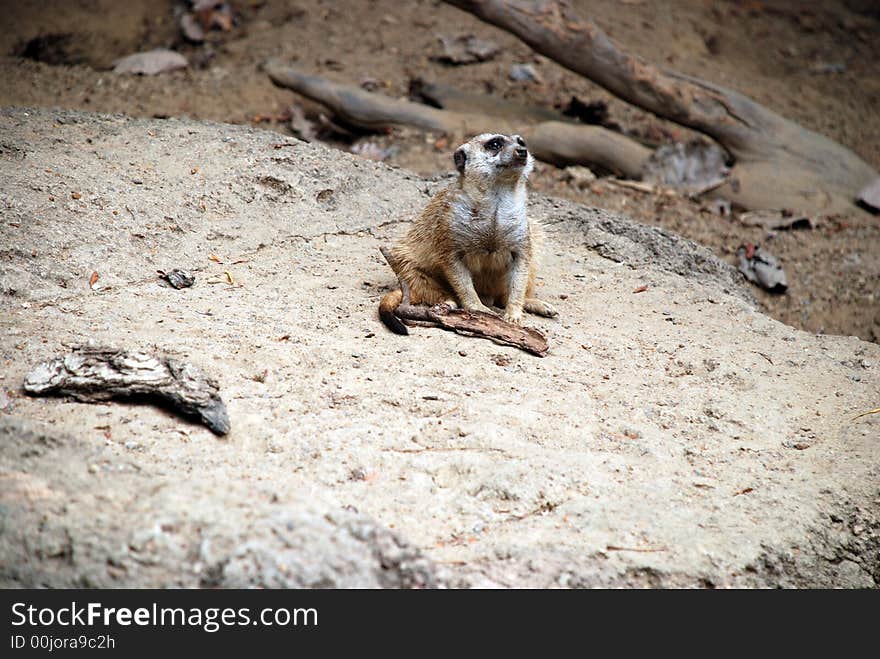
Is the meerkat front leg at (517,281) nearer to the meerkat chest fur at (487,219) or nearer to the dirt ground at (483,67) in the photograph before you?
the meerkat chest fur at (487,219)

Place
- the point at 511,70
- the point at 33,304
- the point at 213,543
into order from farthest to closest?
the point at 511,70
the point at 33,304
the point at 213,543

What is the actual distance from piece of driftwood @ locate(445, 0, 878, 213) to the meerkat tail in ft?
10.9

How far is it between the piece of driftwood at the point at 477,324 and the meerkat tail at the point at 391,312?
0.10 feet

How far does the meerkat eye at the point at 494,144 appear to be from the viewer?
3736 mm

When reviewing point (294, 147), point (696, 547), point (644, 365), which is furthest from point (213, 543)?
point (294, 147)

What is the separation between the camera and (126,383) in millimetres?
2580

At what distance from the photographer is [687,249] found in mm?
4926

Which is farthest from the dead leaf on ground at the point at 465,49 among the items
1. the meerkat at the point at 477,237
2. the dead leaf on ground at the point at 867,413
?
the dead leaf on ground at the point at 867,413

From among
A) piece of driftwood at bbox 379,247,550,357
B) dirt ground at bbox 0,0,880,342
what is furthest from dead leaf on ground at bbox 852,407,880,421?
dirt ground at bbox 0,0,880,342

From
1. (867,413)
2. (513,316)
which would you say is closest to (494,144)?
(513,316)

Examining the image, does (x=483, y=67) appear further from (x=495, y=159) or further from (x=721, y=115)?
(x=495, y=159)

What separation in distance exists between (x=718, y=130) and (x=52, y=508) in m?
5.71

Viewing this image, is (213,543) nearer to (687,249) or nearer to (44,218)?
(44,218)

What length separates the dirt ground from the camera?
20.0ft
